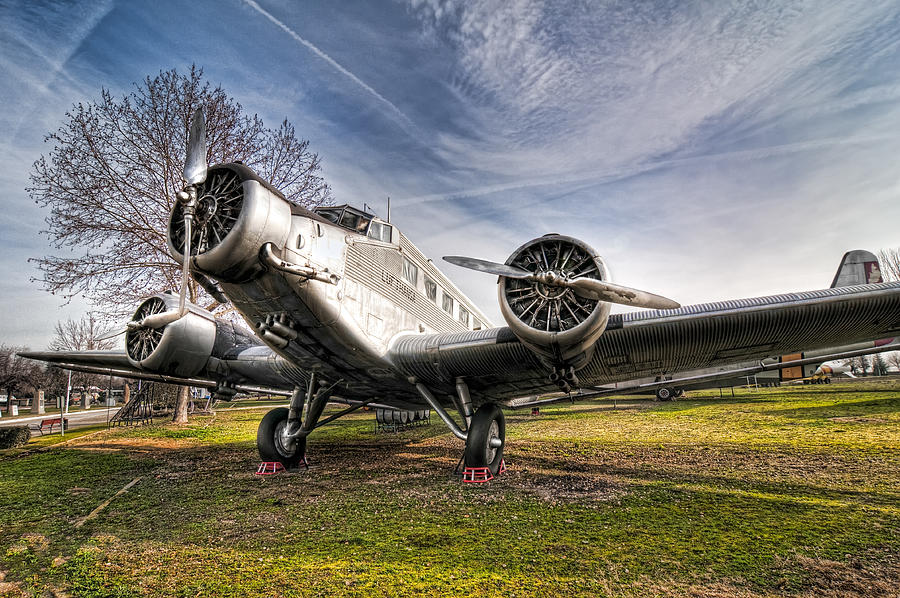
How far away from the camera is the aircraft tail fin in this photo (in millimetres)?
6531

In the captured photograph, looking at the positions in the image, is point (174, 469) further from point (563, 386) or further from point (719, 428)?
point (719, 428)

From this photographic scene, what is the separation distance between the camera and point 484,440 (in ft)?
23.0

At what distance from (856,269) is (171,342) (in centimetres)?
1148

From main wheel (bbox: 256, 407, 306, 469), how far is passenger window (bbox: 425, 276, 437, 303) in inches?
144

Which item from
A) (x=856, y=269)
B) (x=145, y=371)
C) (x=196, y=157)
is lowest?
(x=145, y=371)

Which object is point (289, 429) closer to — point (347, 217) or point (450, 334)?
point (450, 334)

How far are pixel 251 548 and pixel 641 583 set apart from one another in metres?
3.39

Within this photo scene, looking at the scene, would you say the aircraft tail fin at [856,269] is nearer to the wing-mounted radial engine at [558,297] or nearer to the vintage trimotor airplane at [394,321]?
the vintage trimotor airplane at [394,321]

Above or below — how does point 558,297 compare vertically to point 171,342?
above

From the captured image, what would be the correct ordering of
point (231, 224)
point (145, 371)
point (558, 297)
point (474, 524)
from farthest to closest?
point (145, 371) < point (558, 297) < point (231, 224) < point (474, 524)

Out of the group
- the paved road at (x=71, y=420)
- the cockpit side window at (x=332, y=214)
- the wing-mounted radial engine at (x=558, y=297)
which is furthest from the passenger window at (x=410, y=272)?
the paved road at (x=71, y=420)

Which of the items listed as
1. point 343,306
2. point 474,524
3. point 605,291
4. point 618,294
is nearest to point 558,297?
point 605,291

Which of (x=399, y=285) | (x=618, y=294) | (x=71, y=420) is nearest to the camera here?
(x=618, y=294)

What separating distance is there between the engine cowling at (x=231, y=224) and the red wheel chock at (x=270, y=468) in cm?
407
